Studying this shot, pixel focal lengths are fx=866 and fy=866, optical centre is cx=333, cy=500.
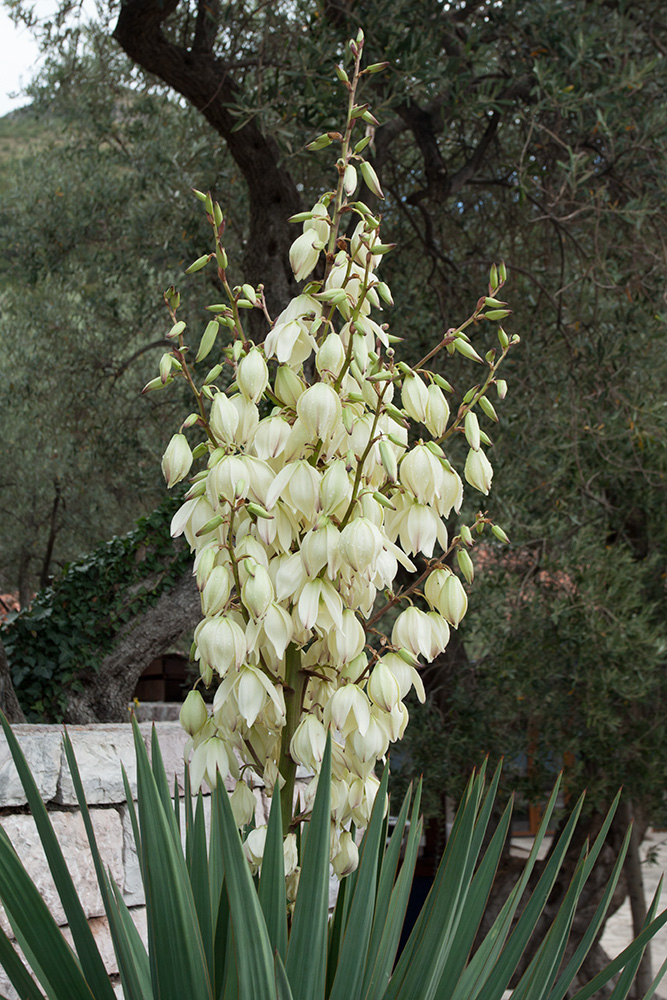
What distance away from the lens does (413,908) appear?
7.03 meters

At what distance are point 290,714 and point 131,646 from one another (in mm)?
2848

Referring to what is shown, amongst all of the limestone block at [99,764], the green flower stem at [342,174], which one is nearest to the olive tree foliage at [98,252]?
the limestone block at [99,764]

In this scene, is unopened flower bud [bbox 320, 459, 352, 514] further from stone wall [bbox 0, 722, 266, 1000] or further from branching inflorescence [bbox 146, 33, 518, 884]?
stone wall [bbox 0, 722, 266, 1000]

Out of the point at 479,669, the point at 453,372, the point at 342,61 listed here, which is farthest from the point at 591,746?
the point at 342,61

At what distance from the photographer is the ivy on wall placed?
3.88 meters

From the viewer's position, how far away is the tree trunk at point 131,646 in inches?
155

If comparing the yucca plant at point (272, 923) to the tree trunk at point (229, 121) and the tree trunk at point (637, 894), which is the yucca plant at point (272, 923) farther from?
the tree trunk at point (637, 894)

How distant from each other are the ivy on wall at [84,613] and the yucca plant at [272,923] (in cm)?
257

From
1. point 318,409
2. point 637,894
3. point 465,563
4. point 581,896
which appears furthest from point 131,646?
point 637,894

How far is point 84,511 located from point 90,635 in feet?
14.7

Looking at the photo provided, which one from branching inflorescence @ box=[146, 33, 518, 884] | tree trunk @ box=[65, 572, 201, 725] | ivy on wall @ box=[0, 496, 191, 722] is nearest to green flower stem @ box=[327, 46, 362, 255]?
branching inflorescence @ box=[146, 33, 518, 884]

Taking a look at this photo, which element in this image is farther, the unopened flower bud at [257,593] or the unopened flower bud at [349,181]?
the unopened flower bud at [349,181]

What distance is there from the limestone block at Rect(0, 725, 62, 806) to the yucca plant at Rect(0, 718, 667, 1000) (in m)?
1.19

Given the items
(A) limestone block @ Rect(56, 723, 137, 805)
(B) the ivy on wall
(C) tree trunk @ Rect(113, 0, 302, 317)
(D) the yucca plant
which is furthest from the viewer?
(C) tree trunk @ Rect(113, 0, 302, 317)
